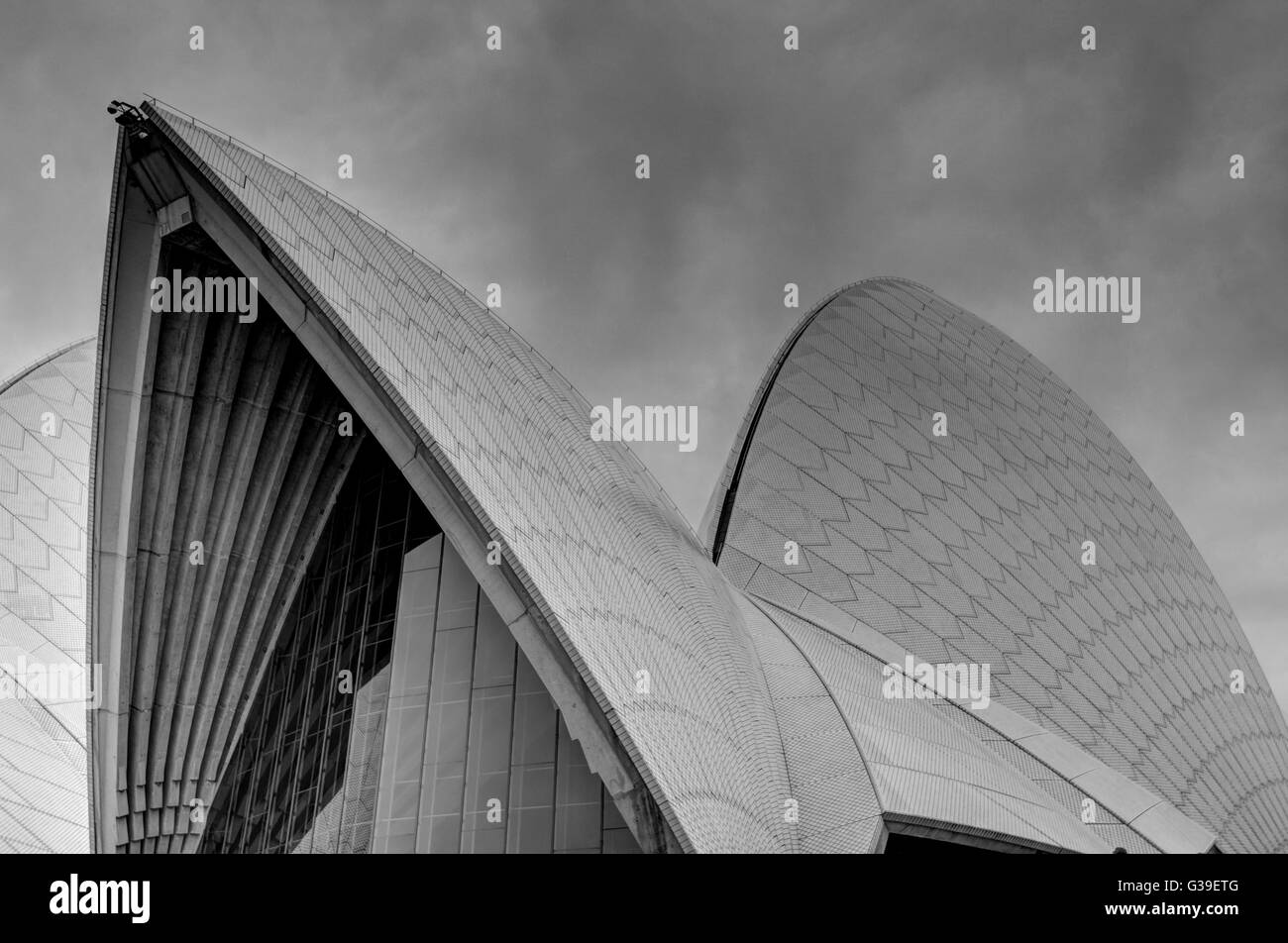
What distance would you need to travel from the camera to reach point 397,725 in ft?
61.6

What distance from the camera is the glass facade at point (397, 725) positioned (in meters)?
17.4

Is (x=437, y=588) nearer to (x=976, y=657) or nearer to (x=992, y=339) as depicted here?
(x=976, y=657)

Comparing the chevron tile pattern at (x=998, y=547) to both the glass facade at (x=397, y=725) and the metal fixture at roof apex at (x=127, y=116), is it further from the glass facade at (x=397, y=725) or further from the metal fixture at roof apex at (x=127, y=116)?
the metal fixture at roof apex at (x=127, y=116)

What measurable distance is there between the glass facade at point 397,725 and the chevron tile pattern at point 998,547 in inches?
268

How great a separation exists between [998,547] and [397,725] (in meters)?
12.4

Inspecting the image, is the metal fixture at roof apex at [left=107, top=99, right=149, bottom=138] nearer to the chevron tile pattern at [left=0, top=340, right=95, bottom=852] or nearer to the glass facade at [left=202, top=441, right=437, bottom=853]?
the glass facade at [left=202, top=441, right=437, bottom=853]

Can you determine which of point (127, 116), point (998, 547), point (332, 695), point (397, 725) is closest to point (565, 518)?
point (397, 725)

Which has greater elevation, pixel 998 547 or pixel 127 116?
pixel 127 116

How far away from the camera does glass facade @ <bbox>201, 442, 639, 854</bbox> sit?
684 inches

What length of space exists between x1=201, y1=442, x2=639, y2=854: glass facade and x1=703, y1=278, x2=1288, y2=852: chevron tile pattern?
6.81 meters

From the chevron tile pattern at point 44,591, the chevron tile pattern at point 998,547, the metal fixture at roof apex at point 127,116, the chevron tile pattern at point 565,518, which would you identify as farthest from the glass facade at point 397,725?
the metal fixture at roof apex at point 127,116

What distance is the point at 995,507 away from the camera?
24656 millimetres

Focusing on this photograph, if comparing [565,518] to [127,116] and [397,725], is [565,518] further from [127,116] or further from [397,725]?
[127,116]

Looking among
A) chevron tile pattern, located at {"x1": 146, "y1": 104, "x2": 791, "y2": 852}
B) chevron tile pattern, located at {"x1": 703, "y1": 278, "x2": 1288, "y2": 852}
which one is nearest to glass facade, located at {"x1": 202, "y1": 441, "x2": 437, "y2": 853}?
chevron tile pattern, located at {"x1": 146, "y1": 104, "x2": 791, "y2": 852}
